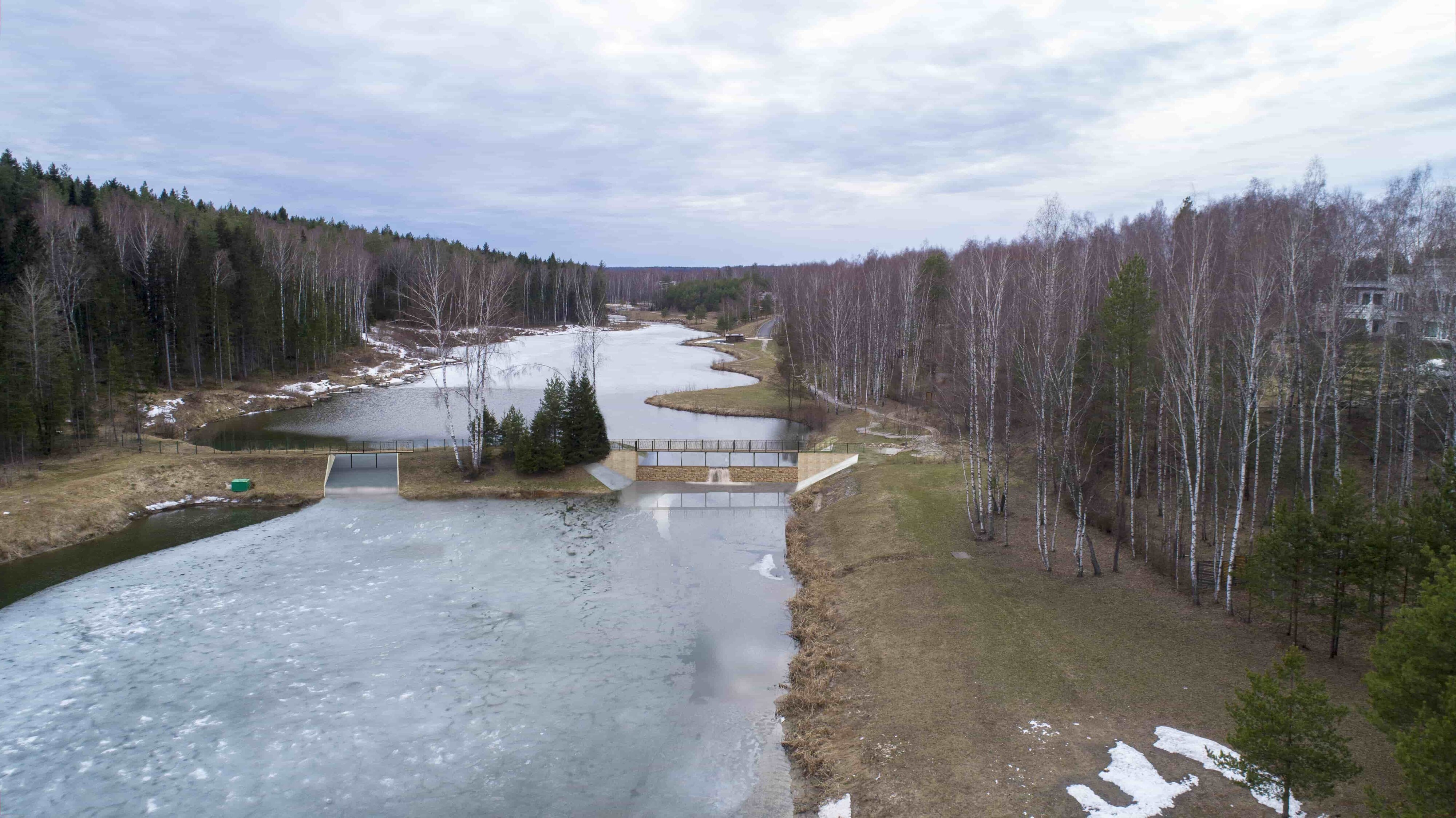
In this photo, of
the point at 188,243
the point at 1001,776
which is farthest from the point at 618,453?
the point at 188,243

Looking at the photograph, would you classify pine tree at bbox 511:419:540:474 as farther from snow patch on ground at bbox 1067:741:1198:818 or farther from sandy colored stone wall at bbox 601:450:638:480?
snow patch on ground at bbox 1067:741:1198:818

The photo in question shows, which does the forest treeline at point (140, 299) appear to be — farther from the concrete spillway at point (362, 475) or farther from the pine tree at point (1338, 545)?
the pine tree at point (1338, 545)

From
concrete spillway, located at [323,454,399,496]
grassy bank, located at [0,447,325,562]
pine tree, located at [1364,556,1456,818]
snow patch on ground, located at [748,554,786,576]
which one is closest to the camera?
pine tree, located at [1364,556,1456,818]

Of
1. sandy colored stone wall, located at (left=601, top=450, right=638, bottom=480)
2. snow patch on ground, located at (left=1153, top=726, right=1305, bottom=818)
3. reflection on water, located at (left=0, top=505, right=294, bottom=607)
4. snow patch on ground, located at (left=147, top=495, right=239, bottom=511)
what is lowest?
reflection on water, located at (left=0, top=505, right=294, bottom=607)

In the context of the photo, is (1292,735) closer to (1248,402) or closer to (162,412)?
(1248,402)

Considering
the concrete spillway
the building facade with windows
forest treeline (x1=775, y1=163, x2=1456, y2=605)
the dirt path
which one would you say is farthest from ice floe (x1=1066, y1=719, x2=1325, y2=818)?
the concrete spillway

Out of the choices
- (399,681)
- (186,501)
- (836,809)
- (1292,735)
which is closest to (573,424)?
(186,501)

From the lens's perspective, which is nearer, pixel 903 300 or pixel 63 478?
pixel 63 478

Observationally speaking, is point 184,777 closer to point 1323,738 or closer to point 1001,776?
point 1001,776

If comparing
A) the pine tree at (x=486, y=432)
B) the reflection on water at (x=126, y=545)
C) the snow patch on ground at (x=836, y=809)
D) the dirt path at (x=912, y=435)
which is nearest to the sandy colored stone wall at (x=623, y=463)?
the pine tree at (x=486, y=432)
